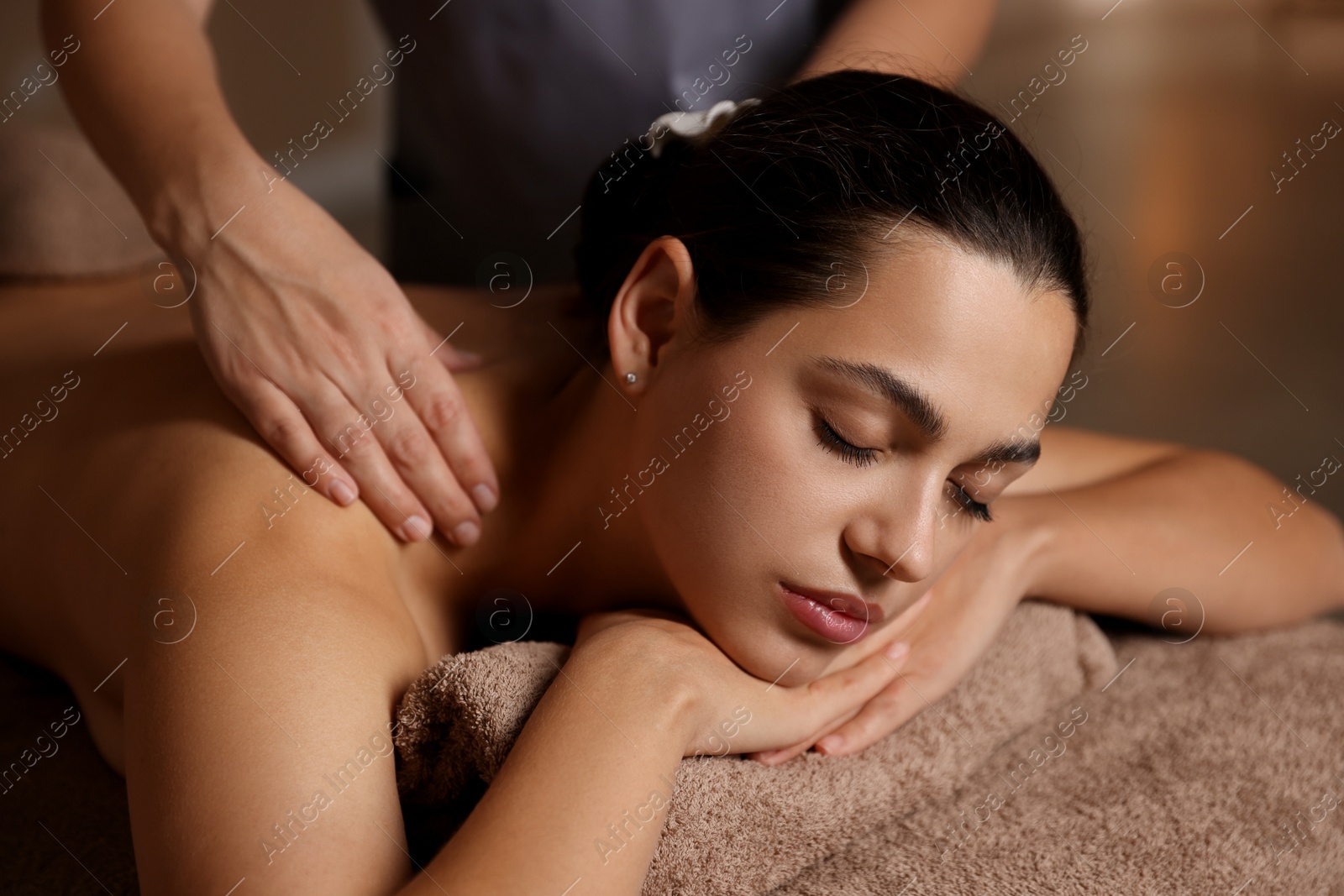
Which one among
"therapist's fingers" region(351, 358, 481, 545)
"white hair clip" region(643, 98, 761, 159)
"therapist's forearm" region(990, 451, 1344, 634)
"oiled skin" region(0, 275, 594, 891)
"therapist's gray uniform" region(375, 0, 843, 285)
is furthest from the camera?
"therapist's gray uniform" region(375, 0, 843, 285)

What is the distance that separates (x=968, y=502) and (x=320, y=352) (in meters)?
0.56

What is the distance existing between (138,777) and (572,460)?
46 cm

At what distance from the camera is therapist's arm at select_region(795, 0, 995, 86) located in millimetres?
1242

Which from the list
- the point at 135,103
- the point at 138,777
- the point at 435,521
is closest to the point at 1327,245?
the point at 435,521

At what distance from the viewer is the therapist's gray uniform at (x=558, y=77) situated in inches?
54.9

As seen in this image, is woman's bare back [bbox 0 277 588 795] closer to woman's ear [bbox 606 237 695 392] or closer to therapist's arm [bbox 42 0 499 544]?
therapist's arm [bbox 42 0 499 544]

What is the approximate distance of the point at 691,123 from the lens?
1.04 m

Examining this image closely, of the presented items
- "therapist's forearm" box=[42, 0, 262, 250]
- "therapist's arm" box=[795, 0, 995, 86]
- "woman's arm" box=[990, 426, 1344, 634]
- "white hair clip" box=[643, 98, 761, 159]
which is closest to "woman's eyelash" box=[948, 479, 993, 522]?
"woman's arm" box=[990, 426, 1344, 634]

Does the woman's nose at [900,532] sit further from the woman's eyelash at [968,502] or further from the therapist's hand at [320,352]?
the therapist's hand at [320,352]

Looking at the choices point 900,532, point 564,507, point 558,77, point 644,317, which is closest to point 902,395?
point 900,532

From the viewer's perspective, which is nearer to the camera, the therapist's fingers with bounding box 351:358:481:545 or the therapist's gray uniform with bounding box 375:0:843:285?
the therapist's fingers with bounding box 351:358:481:545

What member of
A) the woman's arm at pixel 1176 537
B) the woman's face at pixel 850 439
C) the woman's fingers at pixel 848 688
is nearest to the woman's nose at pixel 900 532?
the woman's face at pixel 850 439

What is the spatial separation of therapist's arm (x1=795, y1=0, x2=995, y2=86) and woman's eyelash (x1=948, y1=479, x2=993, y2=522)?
54 cm

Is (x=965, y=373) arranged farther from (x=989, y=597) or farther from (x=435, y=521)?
(x=435, y=521)
